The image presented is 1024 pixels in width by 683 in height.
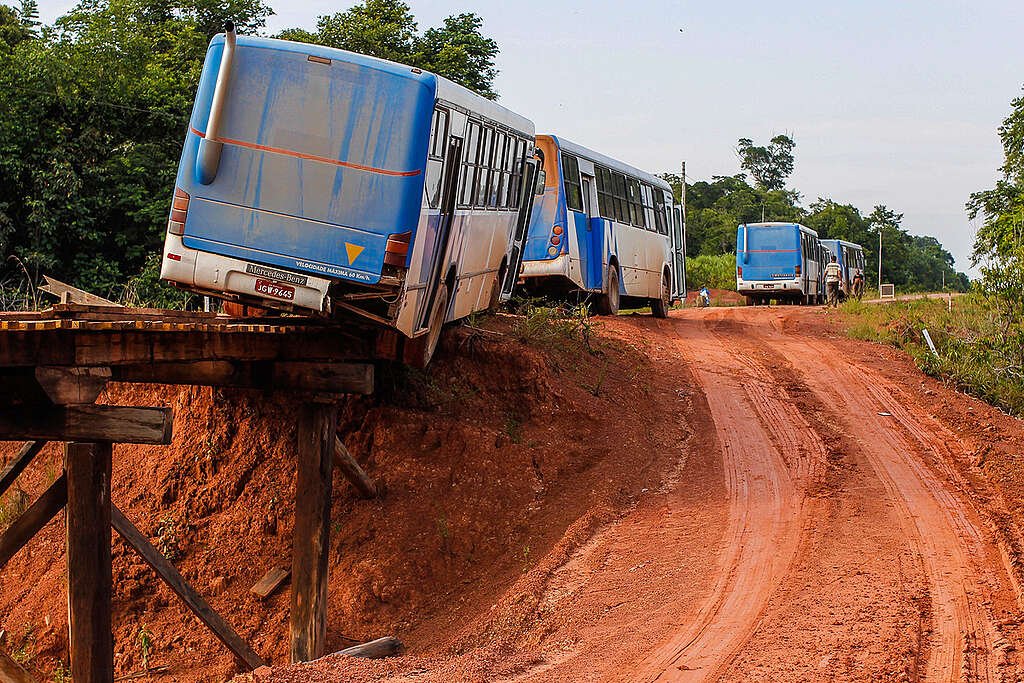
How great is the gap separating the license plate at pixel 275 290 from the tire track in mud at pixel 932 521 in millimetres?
5109

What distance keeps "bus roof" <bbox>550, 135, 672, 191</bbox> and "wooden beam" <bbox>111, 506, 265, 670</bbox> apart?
10217mm

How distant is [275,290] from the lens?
7871 millimetres

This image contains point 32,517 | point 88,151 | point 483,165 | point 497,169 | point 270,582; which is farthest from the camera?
point 88,151

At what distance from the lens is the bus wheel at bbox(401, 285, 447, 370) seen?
9023 mm

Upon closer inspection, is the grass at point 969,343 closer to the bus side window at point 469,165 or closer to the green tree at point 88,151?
the bus side window at point 469,165

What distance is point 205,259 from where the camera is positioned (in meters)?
7.88

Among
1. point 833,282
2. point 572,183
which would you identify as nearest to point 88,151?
point 572,183

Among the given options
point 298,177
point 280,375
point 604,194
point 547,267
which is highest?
point 604,194

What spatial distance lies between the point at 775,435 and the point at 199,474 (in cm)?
655

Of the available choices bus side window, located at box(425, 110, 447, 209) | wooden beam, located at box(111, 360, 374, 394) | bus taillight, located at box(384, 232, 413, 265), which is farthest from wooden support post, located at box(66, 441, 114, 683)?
bus side window, located at box(425, 110, 447, 209)

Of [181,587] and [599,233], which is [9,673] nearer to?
[181,587]

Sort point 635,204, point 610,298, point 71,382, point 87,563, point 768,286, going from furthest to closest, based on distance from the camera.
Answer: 1. point 768,286
2. point 635,204
3. point 610,298
4. point 87,563
5. point 71,382

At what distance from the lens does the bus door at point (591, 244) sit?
17641 mm

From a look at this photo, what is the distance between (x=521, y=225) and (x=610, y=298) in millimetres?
5462
